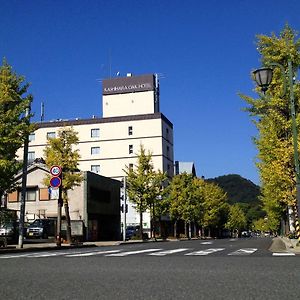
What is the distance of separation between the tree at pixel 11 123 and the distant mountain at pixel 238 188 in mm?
152064

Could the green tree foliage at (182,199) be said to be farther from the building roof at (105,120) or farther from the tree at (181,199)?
the building roof at (105,120)

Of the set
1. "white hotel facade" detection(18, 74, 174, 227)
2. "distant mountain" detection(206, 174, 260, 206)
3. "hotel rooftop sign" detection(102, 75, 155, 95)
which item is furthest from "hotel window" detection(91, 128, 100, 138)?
"distant mountain" detection(206, 174, 260, 206)

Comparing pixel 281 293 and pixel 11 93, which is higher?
pixel 11 93

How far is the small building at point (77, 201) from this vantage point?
139 feet

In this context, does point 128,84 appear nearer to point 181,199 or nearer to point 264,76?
point 181,199

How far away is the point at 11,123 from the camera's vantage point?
2031cm

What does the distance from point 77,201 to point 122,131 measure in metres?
31.8

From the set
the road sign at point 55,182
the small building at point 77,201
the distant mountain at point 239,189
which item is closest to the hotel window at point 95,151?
the small building at point 77,201

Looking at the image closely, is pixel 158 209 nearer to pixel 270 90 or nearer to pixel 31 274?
pixel 270 90

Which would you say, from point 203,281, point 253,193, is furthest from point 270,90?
point 253,193

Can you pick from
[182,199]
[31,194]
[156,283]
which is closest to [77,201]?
[31,194]

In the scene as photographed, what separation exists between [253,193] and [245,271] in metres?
173

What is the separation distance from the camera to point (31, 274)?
25.0ft

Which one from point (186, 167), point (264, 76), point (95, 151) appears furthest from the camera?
point (186, 167)
